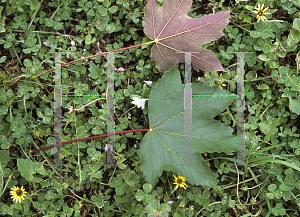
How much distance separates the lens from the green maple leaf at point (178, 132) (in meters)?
1.97

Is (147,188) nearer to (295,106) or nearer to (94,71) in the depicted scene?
(94,71)

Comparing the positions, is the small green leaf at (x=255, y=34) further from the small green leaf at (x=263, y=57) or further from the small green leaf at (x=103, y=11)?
the small green leaf at (x=103, y=11)

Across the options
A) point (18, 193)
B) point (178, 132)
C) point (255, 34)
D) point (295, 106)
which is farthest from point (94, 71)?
point (295, 106)

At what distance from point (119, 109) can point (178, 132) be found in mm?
678

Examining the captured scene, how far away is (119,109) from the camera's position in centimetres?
233

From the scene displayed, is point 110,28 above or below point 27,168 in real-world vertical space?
above

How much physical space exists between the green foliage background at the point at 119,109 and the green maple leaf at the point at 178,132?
0.79ft

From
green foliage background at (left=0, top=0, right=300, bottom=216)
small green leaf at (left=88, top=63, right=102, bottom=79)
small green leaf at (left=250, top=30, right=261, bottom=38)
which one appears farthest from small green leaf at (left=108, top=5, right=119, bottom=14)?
small green leaf at (left=250, top=30, right=261, bottom=38)

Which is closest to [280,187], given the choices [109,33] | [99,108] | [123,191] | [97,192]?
[123,191]

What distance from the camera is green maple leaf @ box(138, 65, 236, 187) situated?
6.48 feet

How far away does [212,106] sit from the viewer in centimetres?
198

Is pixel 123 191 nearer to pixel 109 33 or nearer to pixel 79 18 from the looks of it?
pixel 109 33

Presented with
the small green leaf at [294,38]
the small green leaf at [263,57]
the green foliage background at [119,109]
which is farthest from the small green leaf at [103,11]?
the small green leaf at [294,38]

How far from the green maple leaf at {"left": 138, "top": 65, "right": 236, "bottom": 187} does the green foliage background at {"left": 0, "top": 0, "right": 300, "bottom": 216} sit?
24 cm
